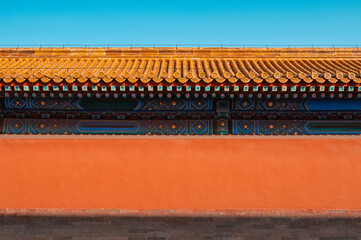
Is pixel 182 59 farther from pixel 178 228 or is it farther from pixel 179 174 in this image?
pixel 178 228

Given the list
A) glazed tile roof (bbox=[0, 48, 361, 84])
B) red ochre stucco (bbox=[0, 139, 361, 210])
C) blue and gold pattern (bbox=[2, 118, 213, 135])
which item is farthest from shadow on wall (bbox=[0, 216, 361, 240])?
glazed tile roof (bbox=[0, 48, 361, 84])

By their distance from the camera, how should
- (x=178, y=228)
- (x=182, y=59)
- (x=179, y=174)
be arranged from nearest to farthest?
(x=179, y=174)
(x=178, y=228)
(x=182, y=59)

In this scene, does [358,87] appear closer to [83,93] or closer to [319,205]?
[319,205]

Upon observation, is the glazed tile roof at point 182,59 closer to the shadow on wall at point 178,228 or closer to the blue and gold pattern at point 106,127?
the blue and gold pattern at point 106,127

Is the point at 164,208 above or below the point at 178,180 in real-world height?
below

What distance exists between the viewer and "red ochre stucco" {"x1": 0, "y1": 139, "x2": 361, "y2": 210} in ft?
14.8

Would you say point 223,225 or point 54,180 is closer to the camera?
point 54,180

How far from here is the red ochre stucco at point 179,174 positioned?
4.52 metres

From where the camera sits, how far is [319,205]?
14.8 ft

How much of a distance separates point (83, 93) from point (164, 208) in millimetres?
2376

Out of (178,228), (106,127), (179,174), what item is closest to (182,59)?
(106,127)

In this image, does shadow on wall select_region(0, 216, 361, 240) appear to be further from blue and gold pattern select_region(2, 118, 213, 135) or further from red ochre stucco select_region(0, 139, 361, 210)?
blue and gold pattern select_region(2, 118, 213, 135)

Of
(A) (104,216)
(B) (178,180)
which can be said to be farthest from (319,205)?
(A) (104,216)

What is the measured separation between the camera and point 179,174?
14.9ft
